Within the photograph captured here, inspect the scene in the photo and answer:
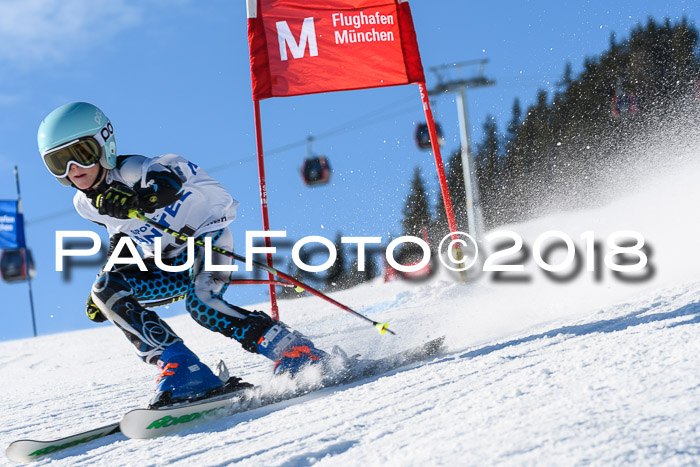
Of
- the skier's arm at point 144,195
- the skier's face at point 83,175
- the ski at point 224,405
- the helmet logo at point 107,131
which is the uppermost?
the helmet logo at point 107,131

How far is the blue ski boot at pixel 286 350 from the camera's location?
313 centimetres

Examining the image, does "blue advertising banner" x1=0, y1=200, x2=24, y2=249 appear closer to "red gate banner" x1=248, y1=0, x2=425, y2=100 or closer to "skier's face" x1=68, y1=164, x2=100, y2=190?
"red gate banner" x1=248, y1=0, x2=425, y2=100

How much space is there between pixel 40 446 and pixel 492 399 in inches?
67.4

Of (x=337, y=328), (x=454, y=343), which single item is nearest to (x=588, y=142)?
(x=337, y=328)

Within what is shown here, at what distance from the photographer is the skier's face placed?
2.98 m

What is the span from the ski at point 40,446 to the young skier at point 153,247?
29 cm

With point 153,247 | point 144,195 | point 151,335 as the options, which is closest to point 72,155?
point 144,195

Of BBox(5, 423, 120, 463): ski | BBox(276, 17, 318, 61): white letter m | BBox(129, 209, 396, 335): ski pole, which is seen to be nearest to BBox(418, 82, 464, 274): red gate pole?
BBox(276, 17, 318, 61): white letter m

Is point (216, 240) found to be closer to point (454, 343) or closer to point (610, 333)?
point (454, 343)

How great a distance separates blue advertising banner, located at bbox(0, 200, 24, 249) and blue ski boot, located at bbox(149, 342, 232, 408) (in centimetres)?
2028

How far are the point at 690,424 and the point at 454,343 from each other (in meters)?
2.11

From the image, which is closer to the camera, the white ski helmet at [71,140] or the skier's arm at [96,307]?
the white ski helmet at [71,140]

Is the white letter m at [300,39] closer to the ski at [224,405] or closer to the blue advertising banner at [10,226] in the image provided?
the ski at [224,405]

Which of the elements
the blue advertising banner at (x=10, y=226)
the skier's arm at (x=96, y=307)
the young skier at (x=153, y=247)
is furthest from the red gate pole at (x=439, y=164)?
the blue advertising banner at (x=10, y=226)
